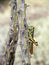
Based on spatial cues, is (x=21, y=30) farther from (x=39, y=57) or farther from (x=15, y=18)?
(x=39, y=57)

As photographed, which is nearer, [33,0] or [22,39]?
[22,39]

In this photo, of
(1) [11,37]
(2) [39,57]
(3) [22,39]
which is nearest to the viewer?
(3) [22,39]

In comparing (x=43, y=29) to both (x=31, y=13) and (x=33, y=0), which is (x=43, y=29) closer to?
(x=31, y=13)

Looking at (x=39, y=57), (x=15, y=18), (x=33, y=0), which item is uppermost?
(x=33, y=0)

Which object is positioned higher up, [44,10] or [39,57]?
[44,10]

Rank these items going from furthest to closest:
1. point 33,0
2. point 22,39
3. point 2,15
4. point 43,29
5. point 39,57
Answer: point 33,0
point 2,15
point 43,29
point 39,57
point 22,39

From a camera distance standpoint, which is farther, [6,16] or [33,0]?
[33,0]

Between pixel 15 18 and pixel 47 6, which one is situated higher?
pixel 47 6

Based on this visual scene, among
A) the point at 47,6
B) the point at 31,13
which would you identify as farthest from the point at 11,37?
the point at 47,6

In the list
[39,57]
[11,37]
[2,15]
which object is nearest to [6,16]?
[2,15]
